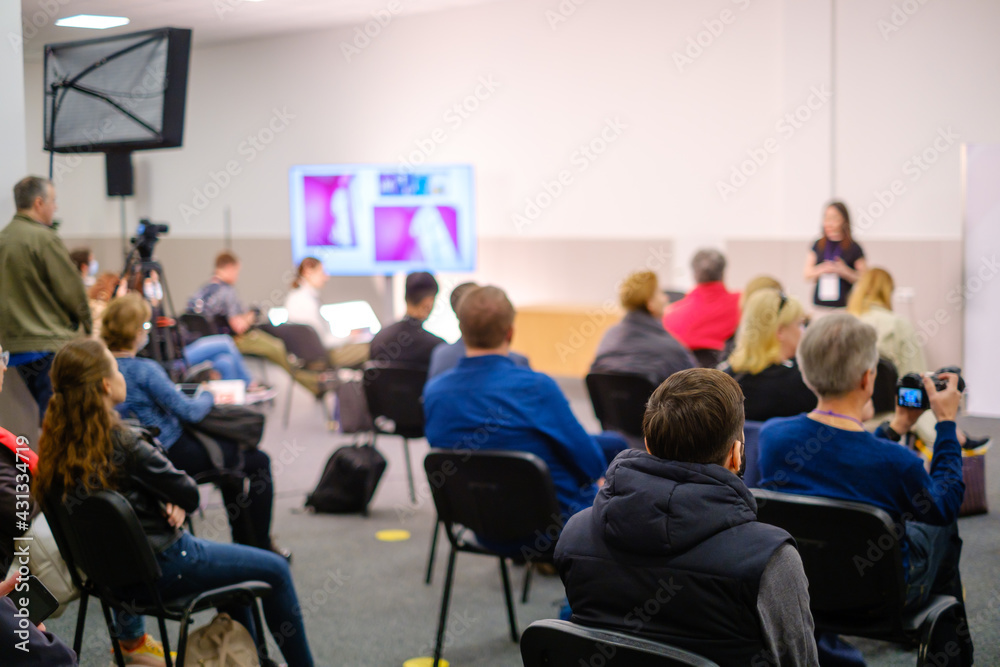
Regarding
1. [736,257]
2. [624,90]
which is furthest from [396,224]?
[736,257]

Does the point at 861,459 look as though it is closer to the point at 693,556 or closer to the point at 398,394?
the point at 693,556

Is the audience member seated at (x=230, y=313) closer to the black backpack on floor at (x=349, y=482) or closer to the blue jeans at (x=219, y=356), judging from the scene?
the blue jeans at (x=219, y=356)

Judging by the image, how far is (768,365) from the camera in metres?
3.20

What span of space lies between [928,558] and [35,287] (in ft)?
11.0

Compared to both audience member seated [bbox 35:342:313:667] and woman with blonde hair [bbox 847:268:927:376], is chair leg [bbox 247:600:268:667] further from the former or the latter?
woman with blonde hair [bbox 847:268:927:376]

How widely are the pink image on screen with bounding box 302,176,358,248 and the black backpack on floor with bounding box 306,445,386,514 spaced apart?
443 centimetres

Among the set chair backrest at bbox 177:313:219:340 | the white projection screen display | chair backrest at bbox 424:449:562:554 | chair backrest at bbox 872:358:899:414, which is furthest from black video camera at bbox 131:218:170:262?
the white projection screen display

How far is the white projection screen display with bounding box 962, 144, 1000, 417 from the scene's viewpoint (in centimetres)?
635

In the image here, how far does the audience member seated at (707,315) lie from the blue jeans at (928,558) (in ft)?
8.06

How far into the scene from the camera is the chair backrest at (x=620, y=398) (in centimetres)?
373

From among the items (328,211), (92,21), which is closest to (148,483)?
(92,21)

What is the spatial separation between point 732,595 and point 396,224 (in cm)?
733

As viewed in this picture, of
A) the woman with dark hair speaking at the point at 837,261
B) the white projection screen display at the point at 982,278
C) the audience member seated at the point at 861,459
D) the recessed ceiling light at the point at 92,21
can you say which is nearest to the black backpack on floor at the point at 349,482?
the audience member seated at the point at 861,459

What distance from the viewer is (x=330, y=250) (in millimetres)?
8805
